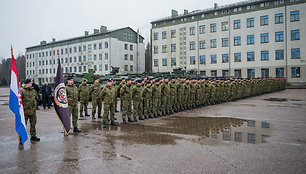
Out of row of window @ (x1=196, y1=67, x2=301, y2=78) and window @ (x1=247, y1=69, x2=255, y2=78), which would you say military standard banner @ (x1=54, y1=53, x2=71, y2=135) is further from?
window @ (x1=247, y1=69, x2=255, y2=78)

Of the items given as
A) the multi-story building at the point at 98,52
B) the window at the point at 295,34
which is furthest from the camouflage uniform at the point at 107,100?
the multi-story building at the point at 98,52

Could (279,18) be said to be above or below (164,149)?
above

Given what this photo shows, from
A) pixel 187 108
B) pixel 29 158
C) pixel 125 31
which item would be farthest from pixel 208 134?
pixel 125 31

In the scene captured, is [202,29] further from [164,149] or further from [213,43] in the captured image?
[164,149]

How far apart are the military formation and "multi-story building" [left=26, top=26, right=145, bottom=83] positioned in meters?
33.3

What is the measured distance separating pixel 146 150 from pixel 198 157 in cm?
133

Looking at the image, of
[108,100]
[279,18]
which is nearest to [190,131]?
[108,100]

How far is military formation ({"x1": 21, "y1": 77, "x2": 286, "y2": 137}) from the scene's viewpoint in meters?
8.79

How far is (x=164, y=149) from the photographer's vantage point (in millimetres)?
6305

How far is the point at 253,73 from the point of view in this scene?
130 feet

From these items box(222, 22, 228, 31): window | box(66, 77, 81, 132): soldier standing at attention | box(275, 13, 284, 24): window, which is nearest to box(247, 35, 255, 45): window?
box(222, 22, 228, 31): window

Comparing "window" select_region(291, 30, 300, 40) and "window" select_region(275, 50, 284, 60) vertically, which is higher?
"window" select_region(291, 30, 300, 40)

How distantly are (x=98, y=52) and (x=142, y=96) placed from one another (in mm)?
45741

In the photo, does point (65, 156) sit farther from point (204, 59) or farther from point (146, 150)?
point (204, 59)
